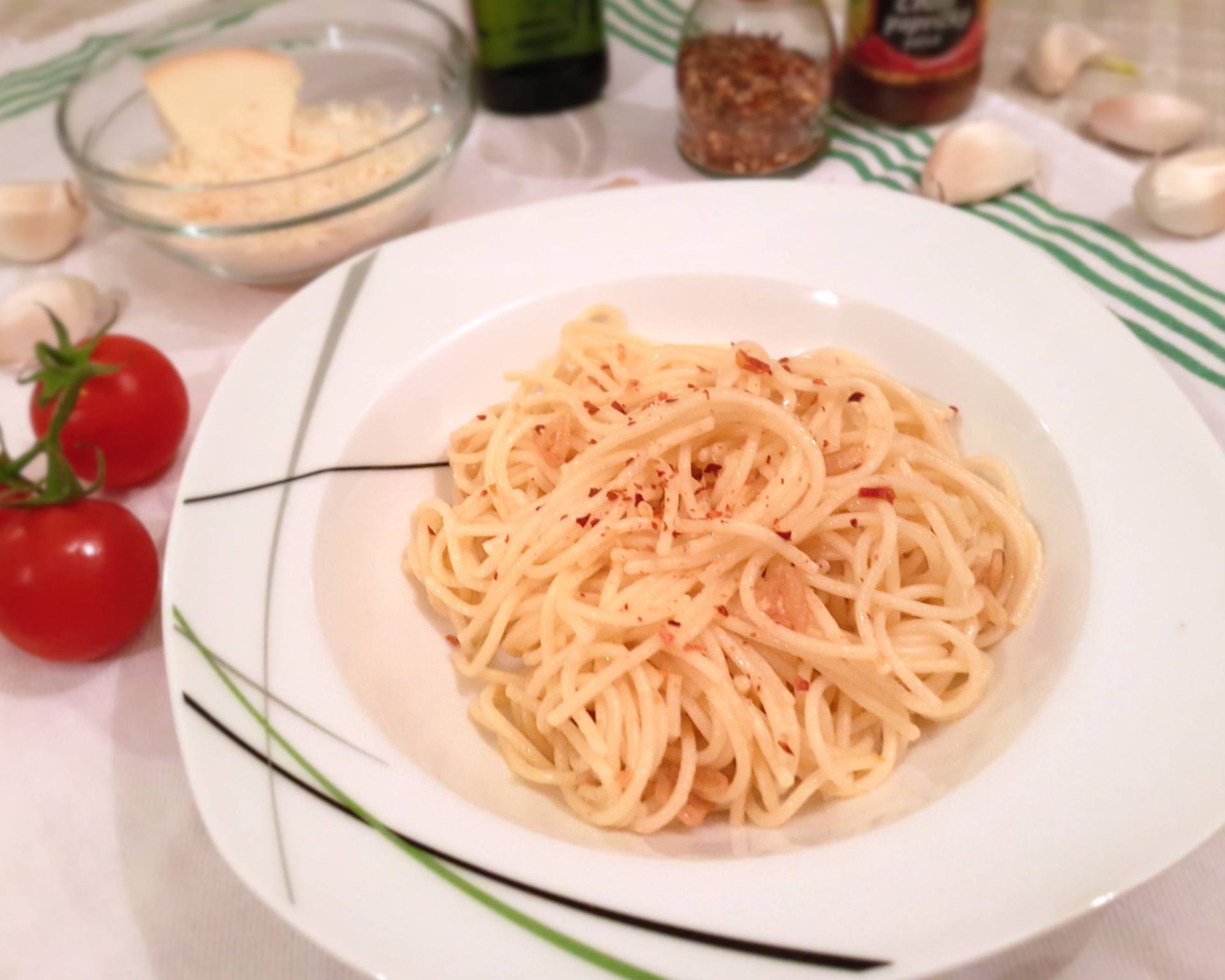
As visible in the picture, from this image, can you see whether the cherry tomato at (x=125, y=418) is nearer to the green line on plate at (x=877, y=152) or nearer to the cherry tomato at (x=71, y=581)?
the cherry tomato at (x=71, y=581)

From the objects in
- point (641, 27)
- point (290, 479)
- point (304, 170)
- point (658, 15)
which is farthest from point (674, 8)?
point (290, 479)

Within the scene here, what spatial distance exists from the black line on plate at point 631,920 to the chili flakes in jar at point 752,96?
89.4 inches

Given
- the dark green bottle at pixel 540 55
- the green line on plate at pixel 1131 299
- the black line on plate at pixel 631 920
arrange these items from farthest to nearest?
the dark green bottle at pixel 540 55 → the green line on plate at pixel 1131 299 → the black line on plate at pixel 631 920

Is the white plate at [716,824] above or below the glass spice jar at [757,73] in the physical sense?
below

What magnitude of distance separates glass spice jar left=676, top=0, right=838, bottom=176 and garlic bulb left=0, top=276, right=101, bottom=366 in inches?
72.9

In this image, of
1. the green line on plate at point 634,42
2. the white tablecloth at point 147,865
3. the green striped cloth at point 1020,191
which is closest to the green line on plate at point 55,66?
the green striped cloth at point 1020,191

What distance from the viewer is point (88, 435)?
2.10m

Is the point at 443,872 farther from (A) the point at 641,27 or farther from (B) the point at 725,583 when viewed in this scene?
(A) the point at 641,27

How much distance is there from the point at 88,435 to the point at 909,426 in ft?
5.95

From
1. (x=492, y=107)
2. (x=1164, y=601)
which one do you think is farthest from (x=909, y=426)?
(x=492, y=107)

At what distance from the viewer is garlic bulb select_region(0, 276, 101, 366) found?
2.47 m

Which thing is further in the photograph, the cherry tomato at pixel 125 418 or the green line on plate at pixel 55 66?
the green line on plate at pixel 55 66

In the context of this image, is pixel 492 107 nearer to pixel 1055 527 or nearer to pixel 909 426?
pixel 909 426

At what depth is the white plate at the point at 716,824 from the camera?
3.83 feet
